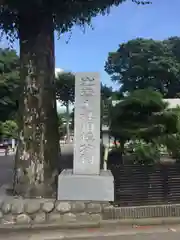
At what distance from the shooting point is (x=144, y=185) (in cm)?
718

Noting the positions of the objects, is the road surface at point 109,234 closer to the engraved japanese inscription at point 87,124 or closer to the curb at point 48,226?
the curb at point 48,226

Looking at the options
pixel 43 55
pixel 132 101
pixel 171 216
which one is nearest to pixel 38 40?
pixel 43 55

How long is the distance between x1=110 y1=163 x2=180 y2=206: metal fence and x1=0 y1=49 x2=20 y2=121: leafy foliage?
31283 mm

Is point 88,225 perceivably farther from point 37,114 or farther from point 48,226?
point 37,114

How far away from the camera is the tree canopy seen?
162ft

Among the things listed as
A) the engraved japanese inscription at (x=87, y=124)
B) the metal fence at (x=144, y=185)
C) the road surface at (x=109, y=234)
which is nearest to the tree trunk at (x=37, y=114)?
the engraved japanese inscription at (x=87, y=124)

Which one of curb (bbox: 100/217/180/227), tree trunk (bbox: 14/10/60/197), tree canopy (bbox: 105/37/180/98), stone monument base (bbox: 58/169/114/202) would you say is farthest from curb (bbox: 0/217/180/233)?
tree canopy (bbox: 105/37/180/98)

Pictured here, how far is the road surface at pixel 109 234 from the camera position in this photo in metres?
6.05

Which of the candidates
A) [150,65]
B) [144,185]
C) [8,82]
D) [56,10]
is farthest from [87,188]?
[150,65]

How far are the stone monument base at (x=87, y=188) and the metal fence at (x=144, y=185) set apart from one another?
29cm

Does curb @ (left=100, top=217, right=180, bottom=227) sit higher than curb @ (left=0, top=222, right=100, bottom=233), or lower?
higher

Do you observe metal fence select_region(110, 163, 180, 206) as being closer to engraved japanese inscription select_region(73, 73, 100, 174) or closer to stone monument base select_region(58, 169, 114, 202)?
stone monument base select_region(58, 169, 114, 202)

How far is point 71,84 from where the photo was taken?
30.6m

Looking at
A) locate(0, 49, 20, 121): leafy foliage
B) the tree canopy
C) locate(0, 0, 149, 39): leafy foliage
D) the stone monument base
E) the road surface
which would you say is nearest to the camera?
the road surface
